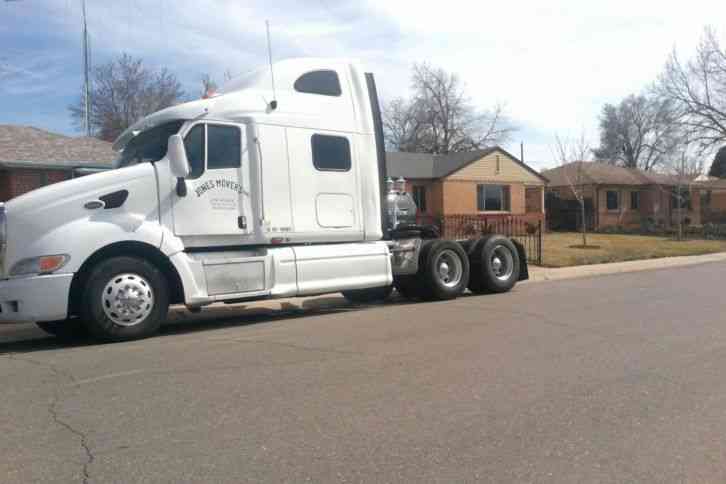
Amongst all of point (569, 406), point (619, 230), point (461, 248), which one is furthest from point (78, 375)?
point (619, 230)

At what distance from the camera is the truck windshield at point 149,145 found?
28.0 ft

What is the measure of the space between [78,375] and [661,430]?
4816mm

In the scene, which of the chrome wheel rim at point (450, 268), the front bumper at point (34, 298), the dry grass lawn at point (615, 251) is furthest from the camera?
the dry grass lawn at point (615, 251)

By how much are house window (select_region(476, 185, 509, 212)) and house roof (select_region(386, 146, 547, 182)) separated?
1.47 meters

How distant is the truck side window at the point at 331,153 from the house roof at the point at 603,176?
28.0 meters

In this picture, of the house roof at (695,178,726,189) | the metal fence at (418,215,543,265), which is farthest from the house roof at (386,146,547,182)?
the house roof at (695,178,726,189)

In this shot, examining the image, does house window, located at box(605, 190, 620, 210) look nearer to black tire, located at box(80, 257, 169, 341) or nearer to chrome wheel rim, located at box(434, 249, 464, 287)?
chrome wheel rim, located at box(434, 249, 464, 287)

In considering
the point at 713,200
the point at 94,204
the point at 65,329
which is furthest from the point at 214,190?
the point at 713,200

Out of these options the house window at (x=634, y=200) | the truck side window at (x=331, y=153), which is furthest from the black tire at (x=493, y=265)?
the house window at (x=634, y=200)

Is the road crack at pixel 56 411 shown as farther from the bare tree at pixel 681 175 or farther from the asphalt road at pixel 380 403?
the bare tree at pixel 681 175

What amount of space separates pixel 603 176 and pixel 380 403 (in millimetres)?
35945

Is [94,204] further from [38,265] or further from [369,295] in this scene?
[369,295]

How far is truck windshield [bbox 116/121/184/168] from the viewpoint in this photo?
336 inches

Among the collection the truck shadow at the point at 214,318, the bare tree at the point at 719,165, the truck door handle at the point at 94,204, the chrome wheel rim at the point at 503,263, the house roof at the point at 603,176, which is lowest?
the truck shadow at the point at 214,318
